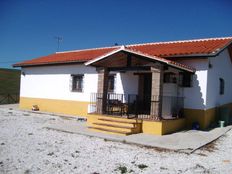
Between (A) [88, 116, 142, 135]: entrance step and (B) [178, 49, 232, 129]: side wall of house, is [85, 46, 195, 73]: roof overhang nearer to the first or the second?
(B) [178, 49, 232, 129]: side wall of house

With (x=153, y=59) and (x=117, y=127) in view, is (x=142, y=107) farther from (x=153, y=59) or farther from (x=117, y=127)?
(x=153, y=59)

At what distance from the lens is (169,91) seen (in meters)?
12.2

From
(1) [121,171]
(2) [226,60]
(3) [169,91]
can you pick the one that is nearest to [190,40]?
(2) [226,60]

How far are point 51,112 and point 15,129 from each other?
6549mm

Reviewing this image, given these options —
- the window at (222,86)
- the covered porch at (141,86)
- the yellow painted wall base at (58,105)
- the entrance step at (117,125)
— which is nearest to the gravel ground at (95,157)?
the entrance step at (117,125)

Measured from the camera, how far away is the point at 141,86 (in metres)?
13.6

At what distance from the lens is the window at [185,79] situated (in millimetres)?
11844

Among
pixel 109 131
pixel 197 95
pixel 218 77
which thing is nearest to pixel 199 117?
pixel 197 95

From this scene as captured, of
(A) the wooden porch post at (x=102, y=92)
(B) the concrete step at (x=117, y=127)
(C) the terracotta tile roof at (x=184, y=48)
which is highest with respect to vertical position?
(C) the terracotta tile roof at (x=184, y=48)

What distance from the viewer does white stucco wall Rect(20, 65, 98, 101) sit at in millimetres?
15258

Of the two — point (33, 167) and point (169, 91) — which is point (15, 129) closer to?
point (33, 167)

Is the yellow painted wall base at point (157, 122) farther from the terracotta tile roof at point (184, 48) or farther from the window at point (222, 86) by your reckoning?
the terracotta tile roof at point (184, 48)

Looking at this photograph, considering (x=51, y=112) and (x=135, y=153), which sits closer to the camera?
(x=135, y=153)

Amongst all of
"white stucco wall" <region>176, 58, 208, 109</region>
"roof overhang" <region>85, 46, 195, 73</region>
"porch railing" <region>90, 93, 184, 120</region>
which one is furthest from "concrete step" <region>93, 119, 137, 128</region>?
"white stucco wall" <region>176, 58, 208, 109</region>
